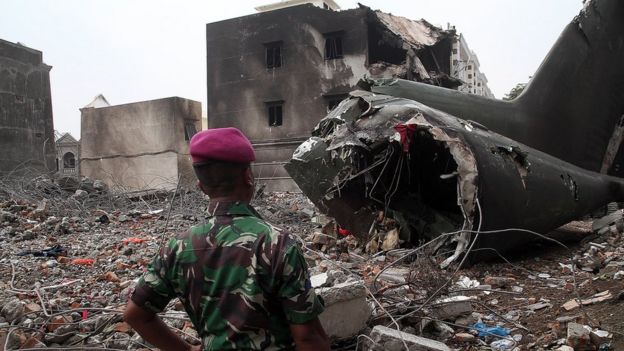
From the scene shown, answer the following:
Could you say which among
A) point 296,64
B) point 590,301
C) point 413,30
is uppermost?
point 413,30

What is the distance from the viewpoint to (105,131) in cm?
2119

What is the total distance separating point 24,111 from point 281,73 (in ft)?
28.7

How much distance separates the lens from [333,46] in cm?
1797

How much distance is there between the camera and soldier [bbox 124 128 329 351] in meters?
1.37

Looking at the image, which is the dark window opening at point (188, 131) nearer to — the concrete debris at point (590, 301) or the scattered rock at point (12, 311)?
the scattered rock at point (12, 311)

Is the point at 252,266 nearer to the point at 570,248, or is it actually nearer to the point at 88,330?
the point at 88,330

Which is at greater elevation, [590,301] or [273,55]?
[273,55]

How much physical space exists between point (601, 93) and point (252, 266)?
28.1ft

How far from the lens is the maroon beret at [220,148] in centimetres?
145

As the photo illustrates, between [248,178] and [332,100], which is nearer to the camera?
[248,178]

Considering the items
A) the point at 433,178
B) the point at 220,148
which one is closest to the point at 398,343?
the point at 220,148

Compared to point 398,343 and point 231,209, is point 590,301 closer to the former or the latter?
point 398,343

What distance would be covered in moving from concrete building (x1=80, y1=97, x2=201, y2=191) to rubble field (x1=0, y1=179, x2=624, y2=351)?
448 inches

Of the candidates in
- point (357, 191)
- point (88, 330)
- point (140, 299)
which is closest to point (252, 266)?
point (140, 299)
